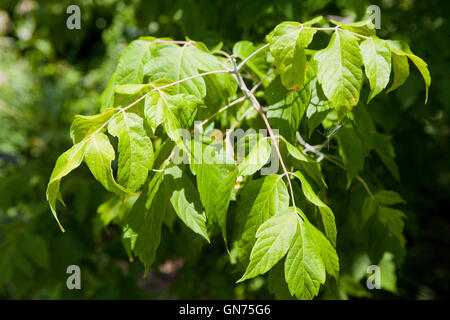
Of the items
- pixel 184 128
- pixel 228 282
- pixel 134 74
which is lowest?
pixel 228 282

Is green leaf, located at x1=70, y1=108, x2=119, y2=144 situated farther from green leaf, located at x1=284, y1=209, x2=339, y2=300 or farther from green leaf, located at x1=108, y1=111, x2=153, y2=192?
green leaf, located at x1=284, y1=209, x2=339, y2=300

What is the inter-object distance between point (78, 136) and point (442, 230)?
4569mm

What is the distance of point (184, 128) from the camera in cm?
97

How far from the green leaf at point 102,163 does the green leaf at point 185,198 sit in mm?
148

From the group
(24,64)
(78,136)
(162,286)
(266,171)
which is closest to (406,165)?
(266,171)

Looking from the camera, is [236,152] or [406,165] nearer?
[236,152]

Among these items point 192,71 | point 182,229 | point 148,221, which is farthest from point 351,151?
point 182,229

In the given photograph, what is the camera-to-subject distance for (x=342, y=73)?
0.91 meters

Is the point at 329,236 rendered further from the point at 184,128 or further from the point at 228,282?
the point at 228,282

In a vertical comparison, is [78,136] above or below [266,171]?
above

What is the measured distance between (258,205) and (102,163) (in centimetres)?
39
